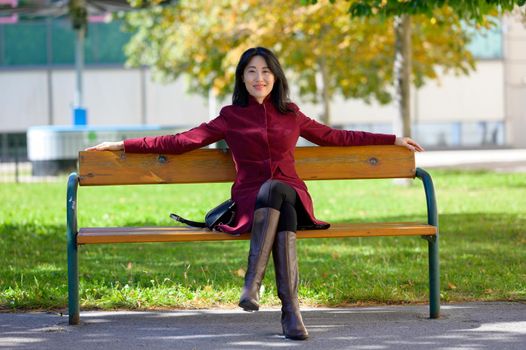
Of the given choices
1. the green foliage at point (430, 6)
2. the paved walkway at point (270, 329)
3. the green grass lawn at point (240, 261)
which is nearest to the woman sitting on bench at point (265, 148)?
the paved walkway at point (270, 329)

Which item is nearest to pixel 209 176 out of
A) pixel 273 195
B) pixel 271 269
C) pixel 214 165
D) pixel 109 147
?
pixel 214 165

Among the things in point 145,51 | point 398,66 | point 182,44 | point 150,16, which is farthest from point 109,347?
point 145,51

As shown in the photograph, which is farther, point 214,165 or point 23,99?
point 23,99

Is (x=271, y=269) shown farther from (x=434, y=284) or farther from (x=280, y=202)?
(x=280, y=202)

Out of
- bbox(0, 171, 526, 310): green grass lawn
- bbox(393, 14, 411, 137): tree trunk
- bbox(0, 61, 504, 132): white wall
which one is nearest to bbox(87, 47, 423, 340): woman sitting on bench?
bbox(0, 171, 526, 310): green grass lawn

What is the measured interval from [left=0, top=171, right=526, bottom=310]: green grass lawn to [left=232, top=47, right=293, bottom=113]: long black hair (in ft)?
3.99

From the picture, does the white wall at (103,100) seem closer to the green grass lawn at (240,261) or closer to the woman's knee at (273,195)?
the green grass lawn at (240,261)

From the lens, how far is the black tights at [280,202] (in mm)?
5758

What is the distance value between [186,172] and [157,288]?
3.47 feet

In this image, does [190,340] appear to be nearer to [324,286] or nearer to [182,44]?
[324,286]

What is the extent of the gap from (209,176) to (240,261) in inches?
106

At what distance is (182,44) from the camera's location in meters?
30.5

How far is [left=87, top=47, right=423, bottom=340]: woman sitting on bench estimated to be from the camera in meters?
5.72

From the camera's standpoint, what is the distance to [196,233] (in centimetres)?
589
